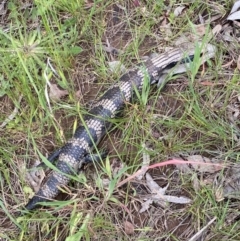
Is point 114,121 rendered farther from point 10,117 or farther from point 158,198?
point 10,117

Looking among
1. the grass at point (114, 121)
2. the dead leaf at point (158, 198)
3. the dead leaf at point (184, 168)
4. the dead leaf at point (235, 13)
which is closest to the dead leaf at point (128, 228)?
the grass at point (114, 121)

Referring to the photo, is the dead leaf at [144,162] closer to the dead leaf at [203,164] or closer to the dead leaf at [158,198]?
the dead leaf at [158,198]

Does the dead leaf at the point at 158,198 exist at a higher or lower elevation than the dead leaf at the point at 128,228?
higher

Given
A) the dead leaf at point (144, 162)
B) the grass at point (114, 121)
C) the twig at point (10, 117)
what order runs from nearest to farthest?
the grass at point (114, 121), the dead leaf at point (144, 162), the twig at point (10, 117)

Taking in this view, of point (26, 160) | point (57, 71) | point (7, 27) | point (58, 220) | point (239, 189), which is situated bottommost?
point (239, 189)

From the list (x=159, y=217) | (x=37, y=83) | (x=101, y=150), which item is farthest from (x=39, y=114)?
(x=159, y=217)

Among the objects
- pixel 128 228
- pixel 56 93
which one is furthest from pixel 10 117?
pixel 128 228

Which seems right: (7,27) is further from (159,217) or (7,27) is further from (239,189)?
(239,189)
